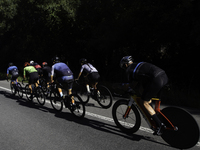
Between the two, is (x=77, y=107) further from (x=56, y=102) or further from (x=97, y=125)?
(x=56, y=102)

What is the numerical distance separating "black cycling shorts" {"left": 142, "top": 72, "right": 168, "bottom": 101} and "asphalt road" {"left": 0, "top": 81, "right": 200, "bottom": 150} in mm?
1042

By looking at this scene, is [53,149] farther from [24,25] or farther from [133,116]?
[24,25]

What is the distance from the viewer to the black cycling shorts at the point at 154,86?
3.71 metres

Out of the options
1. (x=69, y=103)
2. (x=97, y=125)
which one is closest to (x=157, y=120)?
(x=97, y=125)

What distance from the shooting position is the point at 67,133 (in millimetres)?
4602

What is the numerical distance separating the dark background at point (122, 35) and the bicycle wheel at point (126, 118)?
3816 millimetres

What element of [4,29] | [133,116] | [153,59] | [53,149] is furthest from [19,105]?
[4,29]

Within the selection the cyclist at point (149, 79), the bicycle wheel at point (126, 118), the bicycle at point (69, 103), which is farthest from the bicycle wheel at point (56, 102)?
the cyclist at point (149, 79)

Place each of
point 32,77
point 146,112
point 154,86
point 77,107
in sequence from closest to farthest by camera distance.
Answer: point 154,86 → point 146,112 → point 77,107 → point 32,77

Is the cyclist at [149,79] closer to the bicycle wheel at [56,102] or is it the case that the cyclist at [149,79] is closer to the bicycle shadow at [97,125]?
the bicycle shadow at [97,125]

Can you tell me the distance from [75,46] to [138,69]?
13.5 metres

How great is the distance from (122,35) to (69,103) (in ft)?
25.4

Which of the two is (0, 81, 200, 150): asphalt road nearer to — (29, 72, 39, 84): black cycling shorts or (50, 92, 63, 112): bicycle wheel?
(50, 92, 63, 112): bicycle wheel

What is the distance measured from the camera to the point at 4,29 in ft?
79.3
